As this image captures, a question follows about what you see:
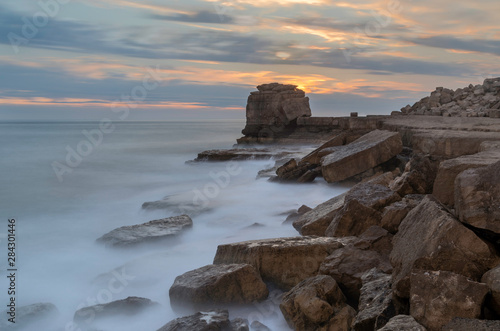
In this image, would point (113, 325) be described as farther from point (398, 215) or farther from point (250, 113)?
point (250, 113)

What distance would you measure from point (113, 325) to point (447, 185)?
3.36 metres

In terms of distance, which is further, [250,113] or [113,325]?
[250,113]

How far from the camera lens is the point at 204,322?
3.59 meters

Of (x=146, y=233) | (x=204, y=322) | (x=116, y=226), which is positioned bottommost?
(x=116, y=226)

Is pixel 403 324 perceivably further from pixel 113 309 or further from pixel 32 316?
pixel 32 316

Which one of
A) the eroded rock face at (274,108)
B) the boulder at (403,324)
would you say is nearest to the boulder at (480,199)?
the boulder at (403,324)

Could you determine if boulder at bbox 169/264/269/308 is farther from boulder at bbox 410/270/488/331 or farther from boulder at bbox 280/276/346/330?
boulder at bbox 410/270/488/331

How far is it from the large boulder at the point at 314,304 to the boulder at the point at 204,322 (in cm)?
50

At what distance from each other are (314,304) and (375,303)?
20.2 inches

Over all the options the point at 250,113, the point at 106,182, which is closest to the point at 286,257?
the point at 106,182

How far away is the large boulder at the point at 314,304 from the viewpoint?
3418mm

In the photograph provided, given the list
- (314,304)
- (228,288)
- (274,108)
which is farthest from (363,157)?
(274,108)

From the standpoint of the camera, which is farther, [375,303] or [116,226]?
[116,226]

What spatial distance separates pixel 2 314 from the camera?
16.2ft
